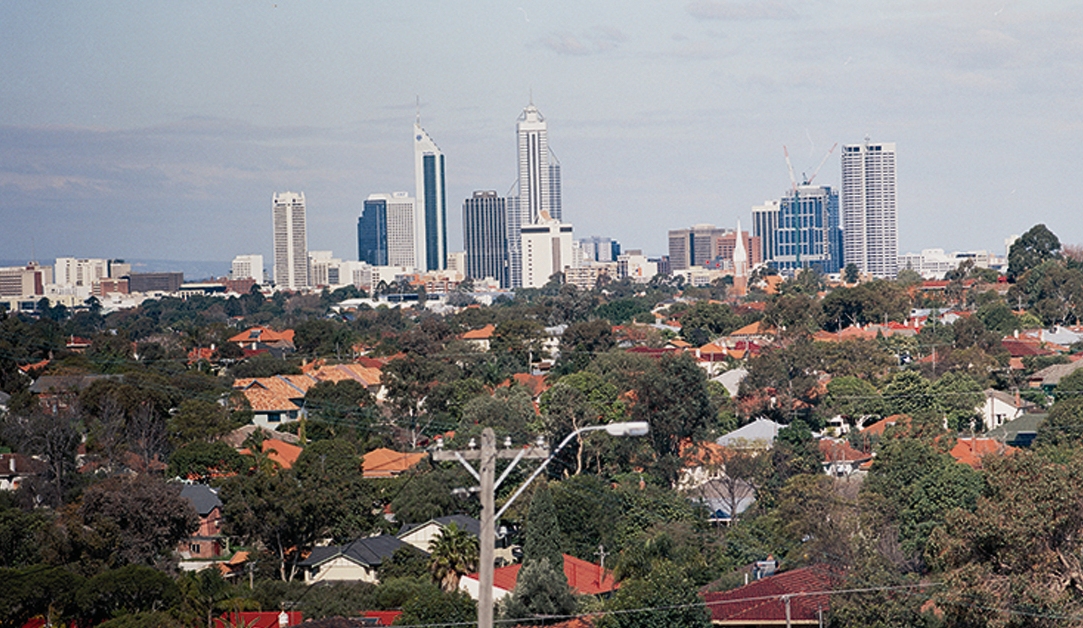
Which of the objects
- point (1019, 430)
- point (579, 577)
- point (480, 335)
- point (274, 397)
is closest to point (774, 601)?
point (579, 577)

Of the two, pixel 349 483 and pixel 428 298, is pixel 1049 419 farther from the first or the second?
pixel 428 298

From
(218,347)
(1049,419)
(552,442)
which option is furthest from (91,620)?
(218,347)

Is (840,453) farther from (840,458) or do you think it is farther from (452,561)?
(452,561)

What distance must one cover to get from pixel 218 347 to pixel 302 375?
14.9 m

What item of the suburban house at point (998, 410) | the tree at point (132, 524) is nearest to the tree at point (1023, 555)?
the tree at point (132, 524)

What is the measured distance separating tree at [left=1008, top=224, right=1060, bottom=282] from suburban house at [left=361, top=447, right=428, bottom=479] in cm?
5499

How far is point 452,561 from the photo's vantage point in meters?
24.9

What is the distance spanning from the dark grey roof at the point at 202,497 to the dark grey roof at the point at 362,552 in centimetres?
472

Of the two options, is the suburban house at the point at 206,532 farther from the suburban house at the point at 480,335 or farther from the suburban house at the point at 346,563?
the suburban house at the point at 480,335

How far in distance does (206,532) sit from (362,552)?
5.98 m

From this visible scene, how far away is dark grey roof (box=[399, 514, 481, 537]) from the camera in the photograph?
2970 centimetres

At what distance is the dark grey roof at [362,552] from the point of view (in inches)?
1086

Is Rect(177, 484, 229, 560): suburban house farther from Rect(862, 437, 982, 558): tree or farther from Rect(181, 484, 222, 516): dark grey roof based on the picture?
Rect(862, 437, 982, 558): tree

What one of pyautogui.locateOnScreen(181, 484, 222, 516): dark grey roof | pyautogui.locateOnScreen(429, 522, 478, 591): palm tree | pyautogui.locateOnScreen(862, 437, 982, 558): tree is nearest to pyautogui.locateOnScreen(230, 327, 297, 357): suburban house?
pyautogui.locateOnScreen(181, 484, 222, 516): dark grey roof
